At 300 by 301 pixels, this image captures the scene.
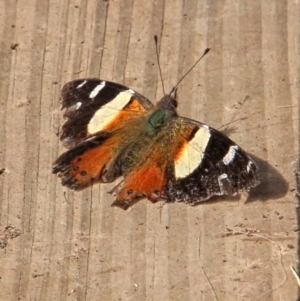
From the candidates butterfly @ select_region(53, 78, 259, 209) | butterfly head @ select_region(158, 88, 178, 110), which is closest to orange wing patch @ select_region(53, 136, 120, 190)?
butterfly @ select_region(53, 78, 259, 209)

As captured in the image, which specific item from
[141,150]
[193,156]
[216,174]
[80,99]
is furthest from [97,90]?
[216,174]

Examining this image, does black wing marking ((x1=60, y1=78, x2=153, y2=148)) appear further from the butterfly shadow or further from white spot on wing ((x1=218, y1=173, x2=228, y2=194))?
the butterfly shadow

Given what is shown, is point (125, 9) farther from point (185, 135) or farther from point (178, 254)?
point (178, 254)

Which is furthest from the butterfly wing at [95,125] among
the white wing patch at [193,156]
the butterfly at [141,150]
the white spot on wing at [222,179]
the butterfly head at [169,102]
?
the white spot on wing at [222,179]

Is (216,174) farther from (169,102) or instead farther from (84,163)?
(84,163)

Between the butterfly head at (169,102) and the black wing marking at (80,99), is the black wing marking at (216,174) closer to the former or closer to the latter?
the butterfly head at (169,102)

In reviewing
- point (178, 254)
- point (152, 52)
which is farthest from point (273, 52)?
point (178, 254)
